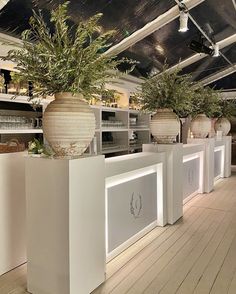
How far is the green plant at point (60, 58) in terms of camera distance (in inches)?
80.3

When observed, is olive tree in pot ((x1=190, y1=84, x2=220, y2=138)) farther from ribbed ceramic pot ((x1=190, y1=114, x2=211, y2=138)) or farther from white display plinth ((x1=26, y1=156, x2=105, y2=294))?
white display plinth ((x1=26, y1=156, x2=105, y2=294))

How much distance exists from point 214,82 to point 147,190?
6509mm

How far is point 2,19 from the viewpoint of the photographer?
3393 millimetres

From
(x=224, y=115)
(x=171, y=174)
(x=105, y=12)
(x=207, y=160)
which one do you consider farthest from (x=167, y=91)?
(x=224, y=115)

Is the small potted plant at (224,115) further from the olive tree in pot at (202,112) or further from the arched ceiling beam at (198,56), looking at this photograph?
the olive tree in pot at (202,112)

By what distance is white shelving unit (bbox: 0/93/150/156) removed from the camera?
539 cm

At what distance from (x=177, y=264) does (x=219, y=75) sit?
695 centimetres

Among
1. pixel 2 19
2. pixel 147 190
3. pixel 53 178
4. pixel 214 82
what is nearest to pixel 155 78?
pixel 147 190

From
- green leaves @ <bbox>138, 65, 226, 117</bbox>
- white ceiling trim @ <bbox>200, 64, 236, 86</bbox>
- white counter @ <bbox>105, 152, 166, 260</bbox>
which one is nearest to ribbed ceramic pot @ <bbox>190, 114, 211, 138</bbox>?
green leaves @ <bbox>138, 65, 226, 117</bbox>

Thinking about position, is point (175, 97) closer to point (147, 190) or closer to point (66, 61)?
point (147, 190)

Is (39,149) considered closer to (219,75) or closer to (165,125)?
(165,125)

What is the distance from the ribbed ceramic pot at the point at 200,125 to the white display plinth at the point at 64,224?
142 inches

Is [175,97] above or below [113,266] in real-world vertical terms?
above

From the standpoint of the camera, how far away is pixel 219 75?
→ 8.38m
